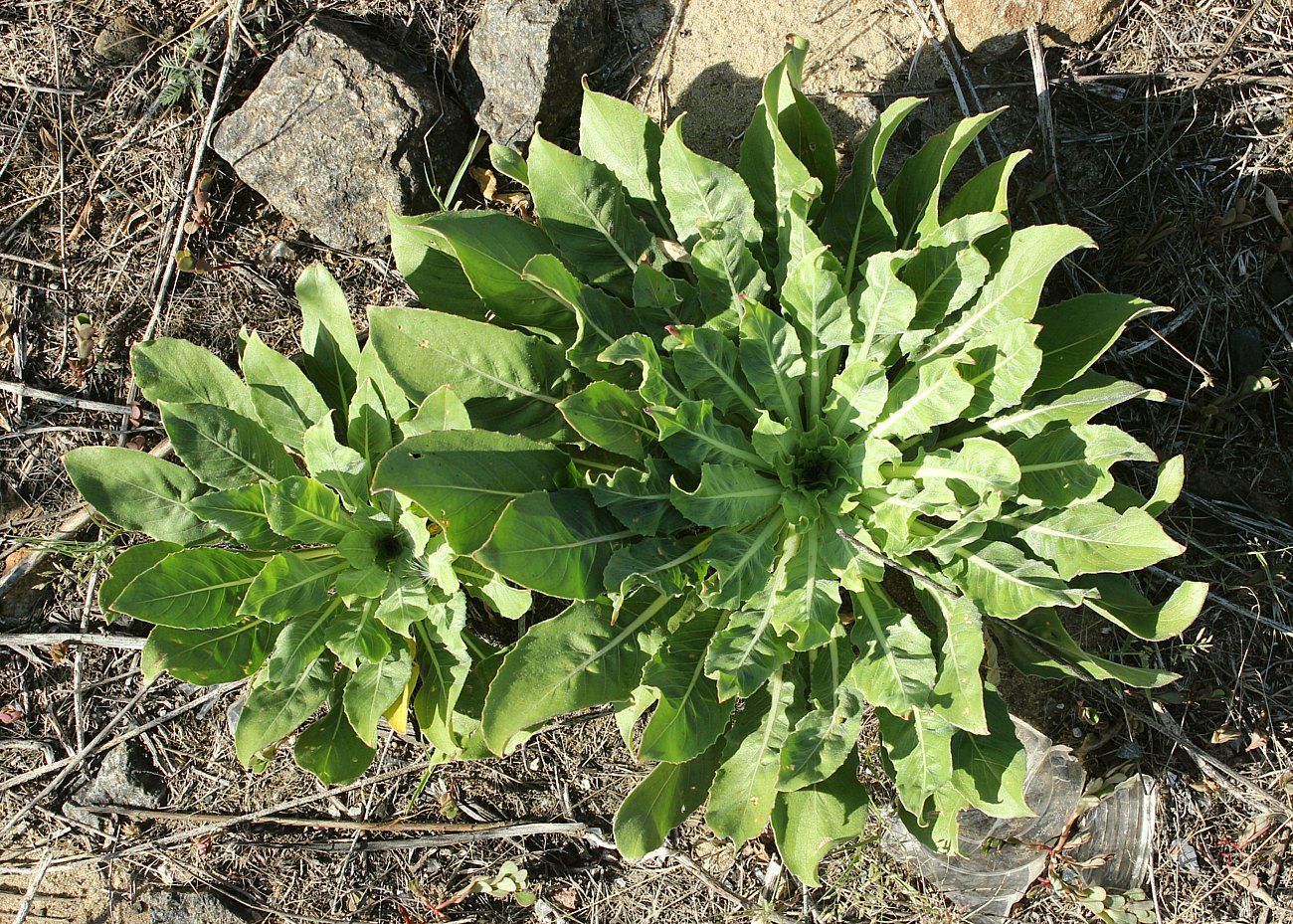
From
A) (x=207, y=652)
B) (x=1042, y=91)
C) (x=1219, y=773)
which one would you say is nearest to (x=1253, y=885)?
(x=1219, y=773)

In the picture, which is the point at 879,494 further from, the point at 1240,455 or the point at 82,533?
the point at 82,533

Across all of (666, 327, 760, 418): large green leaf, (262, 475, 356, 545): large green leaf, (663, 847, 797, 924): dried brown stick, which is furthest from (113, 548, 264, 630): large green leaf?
(663, 847, 797, 924): dried brown stick

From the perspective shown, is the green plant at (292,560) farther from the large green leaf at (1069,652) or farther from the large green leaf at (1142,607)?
the large green leaf at (1142,607)

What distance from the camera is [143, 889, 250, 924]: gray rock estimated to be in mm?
3996

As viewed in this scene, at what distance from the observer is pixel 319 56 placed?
372 centimetres

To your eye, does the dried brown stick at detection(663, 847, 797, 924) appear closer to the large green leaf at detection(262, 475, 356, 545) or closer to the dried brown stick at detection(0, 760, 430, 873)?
the dried brown stick at detection(0, 760, 430, 873)

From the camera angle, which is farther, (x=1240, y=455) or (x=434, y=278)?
(x=1240, y=455)

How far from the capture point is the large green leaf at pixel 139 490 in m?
3.13

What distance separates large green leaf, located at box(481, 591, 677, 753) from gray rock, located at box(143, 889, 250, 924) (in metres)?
2.20

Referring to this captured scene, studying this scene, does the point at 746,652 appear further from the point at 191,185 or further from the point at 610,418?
the point at 191,185

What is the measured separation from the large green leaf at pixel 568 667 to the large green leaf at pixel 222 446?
110 cm

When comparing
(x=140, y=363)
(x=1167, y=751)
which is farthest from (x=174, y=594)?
(x=1167, y=751)

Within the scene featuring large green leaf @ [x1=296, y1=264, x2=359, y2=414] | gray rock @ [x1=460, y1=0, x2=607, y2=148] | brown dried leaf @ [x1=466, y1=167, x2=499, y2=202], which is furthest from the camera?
brown dried leaf @ [x1=466, y1=167, x2=499, y2=202]

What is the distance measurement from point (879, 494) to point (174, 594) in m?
2.27
